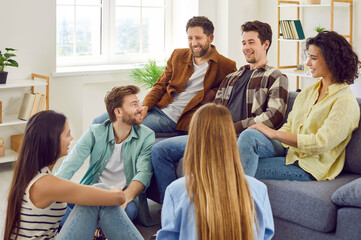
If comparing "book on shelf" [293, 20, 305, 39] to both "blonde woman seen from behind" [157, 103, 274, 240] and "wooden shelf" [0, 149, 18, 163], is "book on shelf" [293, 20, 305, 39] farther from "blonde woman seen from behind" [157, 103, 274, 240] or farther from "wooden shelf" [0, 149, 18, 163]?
"blonde woman seen from behind" [157, 103, 274, 240]

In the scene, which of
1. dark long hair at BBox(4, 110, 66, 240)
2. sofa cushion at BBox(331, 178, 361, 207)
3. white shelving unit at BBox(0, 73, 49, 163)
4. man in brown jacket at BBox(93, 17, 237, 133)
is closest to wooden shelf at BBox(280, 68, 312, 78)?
man in brown jacket at BBox(93, 17, 237, 133)

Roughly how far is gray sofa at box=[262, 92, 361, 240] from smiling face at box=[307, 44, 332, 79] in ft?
1.08

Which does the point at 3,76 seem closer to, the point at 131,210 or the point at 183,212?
the point at 131,210

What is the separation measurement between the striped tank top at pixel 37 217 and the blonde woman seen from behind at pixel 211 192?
0.68 m

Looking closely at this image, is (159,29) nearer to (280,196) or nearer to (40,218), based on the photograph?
(280,196)

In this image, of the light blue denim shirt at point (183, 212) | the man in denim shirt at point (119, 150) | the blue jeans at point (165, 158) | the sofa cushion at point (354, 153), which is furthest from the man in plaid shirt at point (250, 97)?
the light blue denim shirt at point (183, 212)

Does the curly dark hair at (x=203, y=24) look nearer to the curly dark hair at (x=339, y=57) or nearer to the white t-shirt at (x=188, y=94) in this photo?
the white t-shirt at (x=188, y=94)

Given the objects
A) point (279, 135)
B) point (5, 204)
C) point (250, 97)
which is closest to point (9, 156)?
point (5, 204)

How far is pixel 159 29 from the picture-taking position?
19.4 ft

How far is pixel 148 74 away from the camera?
17.0 feet

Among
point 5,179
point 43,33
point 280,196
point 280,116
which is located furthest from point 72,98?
point 280,196

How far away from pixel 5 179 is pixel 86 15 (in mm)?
1959

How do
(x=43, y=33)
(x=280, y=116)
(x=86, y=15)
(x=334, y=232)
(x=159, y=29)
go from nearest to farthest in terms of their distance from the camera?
1. (x=334, y=232)
2. (x=280, y=116)
3. (x=43, y=33)
4. (x=86, y=15)
5. (x=159, y=29)

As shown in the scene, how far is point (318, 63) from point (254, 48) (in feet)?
2.02
